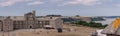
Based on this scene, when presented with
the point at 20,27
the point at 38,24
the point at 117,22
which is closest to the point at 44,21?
the point at 38,24

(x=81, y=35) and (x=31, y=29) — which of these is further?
(x=31, y=29)

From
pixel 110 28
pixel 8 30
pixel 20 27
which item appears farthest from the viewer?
pixel 20 27

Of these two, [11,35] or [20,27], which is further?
[20,27]

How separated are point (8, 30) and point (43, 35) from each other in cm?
1481

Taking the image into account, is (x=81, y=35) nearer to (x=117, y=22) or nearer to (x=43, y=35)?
(x=43, y=35)

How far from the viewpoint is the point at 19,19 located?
92.6 m

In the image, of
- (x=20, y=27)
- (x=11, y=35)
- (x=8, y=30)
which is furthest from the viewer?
(x=20, y=27)

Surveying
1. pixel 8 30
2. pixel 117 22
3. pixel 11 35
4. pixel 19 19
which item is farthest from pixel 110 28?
pixel 19 19

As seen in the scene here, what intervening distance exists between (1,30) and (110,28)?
82.7 meters

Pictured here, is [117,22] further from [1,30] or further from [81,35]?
[1,30]

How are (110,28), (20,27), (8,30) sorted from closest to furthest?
(110,28) < (8,30) < (20,27)

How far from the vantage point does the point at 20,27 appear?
3622 inches

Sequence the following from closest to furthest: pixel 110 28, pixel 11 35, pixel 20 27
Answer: pixel 110 28 → pixel 11 35 → pixel 20 27

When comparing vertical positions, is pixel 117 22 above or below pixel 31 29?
above
